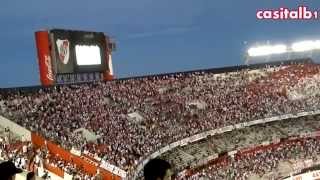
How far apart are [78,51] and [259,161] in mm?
15308

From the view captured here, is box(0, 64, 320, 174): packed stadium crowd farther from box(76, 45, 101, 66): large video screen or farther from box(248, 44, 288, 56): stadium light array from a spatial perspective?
box(248, 44, 288, 56): stadium light array

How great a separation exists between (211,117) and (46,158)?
17118 millimetres

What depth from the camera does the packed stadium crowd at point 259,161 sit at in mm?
34750

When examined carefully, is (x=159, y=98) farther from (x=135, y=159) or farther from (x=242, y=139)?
(x=135, y=159)

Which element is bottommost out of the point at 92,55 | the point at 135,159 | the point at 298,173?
the point at 298,173

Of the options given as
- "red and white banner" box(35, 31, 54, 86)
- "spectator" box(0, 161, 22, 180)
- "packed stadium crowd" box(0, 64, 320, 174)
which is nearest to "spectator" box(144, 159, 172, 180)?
"spectator" box(0, 161, 22, 180)

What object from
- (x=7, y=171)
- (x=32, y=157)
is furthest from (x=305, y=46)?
(x=7, y=171)

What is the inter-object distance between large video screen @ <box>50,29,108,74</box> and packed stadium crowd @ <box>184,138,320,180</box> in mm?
12601

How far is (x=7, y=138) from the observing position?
→ 27.8m

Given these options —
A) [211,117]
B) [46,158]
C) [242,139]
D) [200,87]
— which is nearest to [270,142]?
[242,139]

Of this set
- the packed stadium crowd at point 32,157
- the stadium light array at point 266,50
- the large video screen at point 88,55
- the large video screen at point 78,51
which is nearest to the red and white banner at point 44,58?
the large video screen at point 78,51

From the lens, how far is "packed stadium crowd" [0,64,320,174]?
31.2 metres

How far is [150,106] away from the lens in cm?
4000

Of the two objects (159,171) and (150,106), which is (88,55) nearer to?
(150,106)
